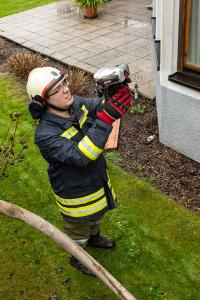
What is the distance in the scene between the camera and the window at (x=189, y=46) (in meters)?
4.00

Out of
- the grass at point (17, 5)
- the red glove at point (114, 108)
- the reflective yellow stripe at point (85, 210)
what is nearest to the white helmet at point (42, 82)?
the red glove at point (114, 108)

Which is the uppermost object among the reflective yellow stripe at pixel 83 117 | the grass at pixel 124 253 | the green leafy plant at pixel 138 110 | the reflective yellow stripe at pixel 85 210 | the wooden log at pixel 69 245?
the reflective yellow stripe at pixel 83 117

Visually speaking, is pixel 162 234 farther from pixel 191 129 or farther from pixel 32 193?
pixel 32 193

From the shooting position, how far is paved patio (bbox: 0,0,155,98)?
7.77m

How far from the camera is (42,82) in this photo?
274cm

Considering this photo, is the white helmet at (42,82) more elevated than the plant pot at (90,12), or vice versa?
the white helmet at (42,82)

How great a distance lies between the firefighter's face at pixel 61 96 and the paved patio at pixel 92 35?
360 cm

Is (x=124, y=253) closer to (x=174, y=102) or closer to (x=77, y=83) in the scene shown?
(x=174, y=102)

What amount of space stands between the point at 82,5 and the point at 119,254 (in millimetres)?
8342

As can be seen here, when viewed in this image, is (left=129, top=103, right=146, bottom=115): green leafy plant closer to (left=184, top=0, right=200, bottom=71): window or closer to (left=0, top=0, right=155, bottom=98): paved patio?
(left=0, top=0, right=155, bottom=98): paved patio

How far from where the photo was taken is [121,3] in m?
11.6

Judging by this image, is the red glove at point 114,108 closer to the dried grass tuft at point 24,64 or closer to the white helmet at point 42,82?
the white helmet at point 42,82

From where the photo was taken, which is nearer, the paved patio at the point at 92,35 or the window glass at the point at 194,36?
the window glass at the point at 194,36

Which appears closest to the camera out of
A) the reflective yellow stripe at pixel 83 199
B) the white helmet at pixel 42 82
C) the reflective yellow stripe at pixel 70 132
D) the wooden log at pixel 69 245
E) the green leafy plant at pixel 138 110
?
the wooden log at pixel 69 245
